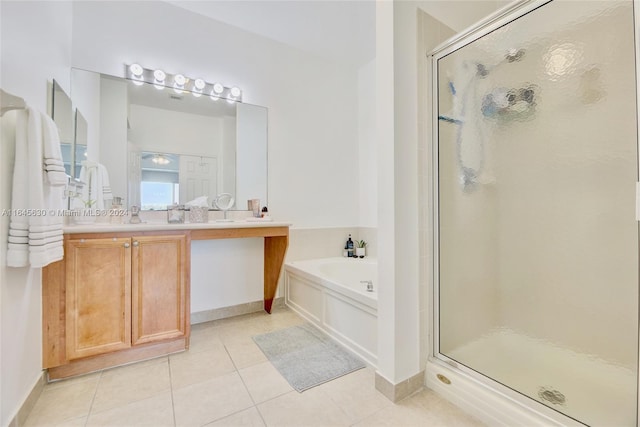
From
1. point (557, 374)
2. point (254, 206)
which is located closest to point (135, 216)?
point (254, 206)

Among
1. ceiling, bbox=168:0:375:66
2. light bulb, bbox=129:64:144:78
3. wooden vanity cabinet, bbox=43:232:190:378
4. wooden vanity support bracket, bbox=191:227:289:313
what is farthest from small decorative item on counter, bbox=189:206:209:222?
ceiling, bbox=168:0:375:66

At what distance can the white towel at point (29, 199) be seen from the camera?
1.23m

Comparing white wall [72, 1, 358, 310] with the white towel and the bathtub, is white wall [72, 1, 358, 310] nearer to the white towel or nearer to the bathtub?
the bathtub

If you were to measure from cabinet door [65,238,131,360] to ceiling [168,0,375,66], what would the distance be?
2.15 meters

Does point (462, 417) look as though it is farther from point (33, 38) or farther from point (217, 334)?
point (33, 38)

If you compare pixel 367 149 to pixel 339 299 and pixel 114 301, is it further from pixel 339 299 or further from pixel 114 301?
pixel 114 301

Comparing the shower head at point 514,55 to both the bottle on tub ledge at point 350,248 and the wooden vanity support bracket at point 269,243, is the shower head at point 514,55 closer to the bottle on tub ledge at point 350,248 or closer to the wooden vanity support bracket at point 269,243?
the wooden vanity support bracket at point 269,243

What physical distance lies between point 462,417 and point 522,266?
83 centimetres

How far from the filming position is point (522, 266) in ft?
4.90

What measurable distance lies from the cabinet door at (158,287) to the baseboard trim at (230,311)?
0.59 meters

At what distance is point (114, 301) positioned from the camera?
5.48 feet

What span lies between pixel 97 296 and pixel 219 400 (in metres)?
0.95

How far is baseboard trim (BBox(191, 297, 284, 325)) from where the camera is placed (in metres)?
2.45

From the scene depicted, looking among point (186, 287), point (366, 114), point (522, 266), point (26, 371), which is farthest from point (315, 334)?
point (366, 114)
